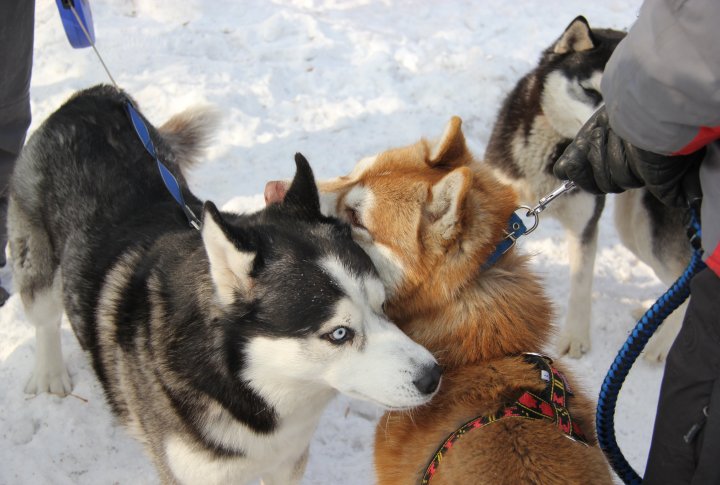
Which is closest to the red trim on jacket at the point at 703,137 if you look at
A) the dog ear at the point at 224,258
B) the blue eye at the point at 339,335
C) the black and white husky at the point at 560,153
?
the blue eye at the point at 339,335

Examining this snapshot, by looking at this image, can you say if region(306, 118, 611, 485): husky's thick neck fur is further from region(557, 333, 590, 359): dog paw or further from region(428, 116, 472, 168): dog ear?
region(557, 333, 590, 359): dog paw

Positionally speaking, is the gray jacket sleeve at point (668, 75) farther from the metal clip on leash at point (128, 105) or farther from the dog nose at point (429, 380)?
the metal clip on leash at point (128, 105)

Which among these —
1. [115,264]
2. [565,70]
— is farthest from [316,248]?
[565,70]

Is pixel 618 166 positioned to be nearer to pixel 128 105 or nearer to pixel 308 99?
pixel 128 105

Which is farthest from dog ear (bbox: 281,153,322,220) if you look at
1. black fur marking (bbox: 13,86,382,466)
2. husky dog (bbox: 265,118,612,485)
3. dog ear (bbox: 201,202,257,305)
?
dog ear (bbox: 201,202,257,305)

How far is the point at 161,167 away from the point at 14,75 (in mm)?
1244

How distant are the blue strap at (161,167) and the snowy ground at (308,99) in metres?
1.47

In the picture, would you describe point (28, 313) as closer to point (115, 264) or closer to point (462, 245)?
point (115, 264)

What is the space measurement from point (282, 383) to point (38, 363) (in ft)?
6.85

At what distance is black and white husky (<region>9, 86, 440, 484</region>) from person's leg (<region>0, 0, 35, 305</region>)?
2.24 feet

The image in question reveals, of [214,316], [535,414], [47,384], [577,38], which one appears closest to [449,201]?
[535,414]

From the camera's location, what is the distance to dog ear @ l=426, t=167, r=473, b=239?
207 centimetres

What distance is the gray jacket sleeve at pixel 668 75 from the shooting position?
1510 mm

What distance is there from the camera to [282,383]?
214cm
